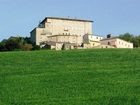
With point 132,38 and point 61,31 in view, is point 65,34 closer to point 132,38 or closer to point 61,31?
point 61,31

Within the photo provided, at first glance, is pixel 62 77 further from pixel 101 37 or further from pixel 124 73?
pixel 101 37

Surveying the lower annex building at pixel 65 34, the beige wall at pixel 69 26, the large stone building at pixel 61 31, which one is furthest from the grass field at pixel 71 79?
the beige wall at pixel 69 26

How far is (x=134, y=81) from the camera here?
1085 inches

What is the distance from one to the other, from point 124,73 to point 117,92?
5863mm

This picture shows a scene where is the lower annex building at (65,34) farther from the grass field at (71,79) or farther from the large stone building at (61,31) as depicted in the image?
the grass field at (71,79)

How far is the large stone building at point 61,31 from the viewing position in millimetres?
128875

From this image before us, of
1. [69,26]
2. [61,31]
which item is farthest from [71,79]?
[69,26]

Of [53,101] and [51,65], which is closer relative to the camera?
[53,101]

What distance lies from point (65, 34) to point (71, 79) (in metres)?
107

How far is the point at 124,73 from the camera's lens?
30625 millimetres

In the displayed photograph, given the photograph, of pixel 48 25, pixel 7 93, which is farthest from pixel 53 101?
pixel 48 25

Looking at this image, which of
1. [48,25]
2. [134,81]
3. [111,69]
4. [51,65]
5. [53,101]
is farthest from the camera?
[48,25]

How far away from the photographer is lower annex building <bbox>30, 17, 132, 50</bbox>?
5002 inches

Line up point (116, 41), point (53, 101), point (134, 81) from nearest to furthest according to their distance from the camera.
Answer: point (53, 101) → point (134, 81) → point (116, 41)
